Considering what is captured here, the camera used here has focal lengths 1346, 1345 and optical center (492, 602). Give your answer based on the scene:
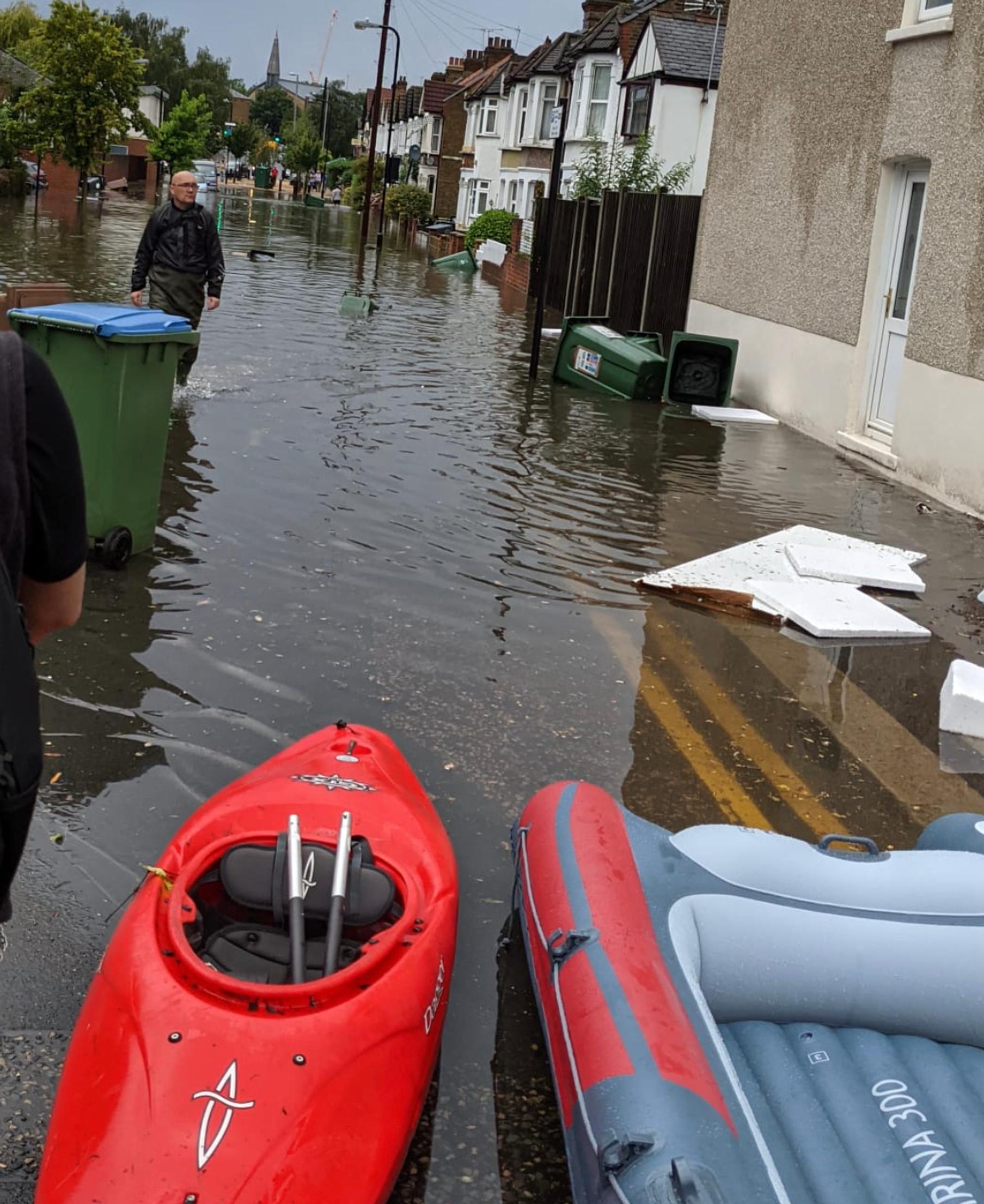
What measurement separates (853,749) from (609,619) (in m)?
1.74

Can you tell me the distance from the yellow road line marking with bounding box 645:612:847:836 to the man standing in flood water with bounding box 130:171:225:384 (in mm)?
6353

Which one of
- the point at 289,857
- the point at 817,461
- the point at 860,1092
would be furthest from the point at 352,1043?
the point at 817,461

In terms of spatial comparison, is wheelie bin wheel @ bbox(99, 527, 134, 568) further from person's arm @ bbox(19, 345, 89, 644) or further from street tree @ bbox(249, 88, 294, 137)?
street tree @ bbox(249, 88, 294, 137)

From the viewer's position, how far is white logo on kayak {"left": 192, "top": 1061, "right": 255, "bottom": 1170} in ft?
8.48

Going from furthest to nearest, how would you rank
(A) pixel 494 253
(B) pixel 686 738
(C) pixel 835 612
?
1. (A) pixel 494 253
2. (C) pixel 835 612
3. (B) pixel 686 738

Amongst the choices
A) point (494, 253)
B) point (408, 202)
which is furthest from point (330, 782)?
point (408, 202)

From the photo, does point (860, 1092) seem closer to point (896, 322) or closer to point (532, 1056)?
point (532, 1056)

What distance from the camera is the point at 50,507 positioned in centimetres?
222

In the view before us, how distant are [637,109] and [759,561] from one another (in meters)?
30.8

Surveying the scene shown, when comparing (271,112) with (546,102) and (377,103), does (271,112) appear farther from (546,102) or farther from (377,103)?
(377,103)

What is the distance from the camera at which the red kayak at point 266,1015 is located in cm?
260

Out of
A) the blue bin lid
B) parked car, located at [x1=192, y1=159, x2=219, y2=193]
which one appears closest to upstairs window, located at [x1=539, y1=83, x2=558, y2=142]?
parked car, located at [x1=192, y1=159, x2=219, y2=193]

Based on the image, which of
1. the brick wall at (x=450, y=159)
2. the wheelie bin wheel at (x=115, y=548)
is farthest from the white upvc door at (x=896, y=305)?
the brick wall at (x=450, y=159)

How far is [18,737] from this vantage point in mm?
2094
